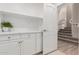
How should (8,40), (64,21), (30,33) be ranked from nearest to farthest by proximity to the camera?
(8,40)
(30,33)
(64,21)

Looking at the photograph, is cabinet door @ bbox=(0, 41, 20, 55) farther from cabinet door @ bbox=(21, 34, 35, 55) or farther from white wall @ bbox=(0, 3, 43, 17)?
white wall @ bbox=(0, 3, 43, 17)

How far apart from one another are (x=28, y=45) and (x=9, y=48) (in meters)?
0.44

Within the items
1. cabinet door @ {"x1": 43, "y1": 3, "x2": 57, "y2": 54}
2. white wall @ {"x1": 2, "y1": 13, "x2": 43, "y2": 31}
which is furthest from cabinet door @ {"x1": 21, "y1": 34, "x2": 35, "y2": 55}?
cabinet door @ {"x1": 43, "y1": 3, "x2": 57, "y2": 54}

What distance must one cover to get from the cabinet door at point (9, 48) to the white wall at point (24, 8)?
0.65 m

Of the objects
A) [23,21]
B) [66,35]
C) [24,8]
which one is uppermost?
[24,8]

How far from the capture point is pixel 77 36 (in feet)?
8.65

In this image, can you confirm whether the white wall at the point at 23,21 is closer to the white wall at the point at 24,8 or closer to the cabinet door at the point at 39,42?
the white wall at the point at 24,8

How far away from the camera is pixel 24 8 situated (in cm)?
209

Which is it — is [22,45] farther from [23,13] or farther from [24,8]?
[24,8]

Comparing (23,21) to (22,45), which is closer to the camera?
(22,45)

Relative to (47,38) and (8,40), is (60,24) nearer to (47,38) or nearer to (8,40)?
(47,38)

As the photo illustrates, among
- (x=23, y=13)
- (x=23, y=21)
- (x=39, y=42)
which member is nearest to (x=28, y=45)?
(x=39, y=42)

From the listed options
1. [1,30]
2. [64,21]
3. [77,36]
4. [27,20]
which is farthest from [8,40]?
[77,36]

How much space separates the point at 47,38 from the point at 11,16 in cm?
98
